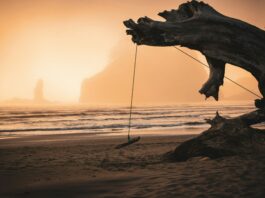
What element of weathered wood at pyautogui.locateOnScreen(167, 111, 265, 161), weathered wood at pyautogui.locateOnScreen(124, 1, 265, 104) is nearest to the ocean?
weathered wood at pyautogui.locateOnScreen(167, 111, 265, 161)

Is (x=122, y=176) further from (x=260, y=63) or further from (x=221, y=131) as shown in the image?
(x=260, y=63)

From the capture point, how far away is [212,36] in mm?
7836

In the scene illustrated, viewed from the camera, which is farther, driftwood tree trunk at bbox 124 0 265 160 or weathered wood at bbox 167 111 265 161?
weathered wood at bbox 167 111 265 161

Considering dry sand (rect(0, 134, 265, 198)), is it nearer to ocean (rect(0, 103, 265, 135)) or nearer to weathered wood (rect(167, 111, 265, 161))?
weathered wood (rect(167, 111, 265, 161))

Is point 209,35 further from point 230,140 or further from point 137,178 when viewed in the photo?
point 137,178

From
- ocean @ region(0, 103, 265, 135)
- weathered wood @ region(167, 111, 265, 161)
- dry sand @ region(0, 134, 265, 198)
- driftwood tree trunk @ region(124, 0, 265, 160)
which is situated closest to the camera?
dry sand @ region(0, 134, 265, 198)

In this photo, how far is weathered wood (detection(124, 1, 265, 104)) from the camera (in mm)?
7695

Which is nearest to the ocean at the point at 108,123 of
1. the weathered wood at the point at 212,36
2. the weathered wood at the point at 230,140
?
the weathered wood at the point at 230,140

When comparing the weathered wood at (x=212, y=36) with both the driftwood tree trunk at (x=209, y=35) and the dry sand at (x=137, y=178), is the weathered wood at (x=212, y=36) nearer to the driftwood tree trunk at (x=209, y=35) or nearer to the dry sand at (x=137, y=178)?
the driftwood tree trunk at (x=209, y=35)

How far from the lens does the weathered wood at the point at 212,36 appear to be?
770 centimetres

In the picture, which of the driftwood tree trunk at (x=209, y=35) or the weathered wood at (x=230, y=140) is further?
the weathered wood at (x=230, y=140)

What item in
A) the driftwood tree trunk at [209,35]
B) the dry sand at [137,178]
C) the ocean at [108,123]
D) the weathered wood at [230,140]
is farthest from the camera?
the ocean at [108,123]

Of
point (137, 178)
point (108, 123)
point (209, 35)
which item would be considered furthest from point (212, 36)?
point (108, 123)

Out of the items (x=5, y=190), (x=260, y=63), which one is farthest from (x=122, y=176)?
(x=260, y=63)
